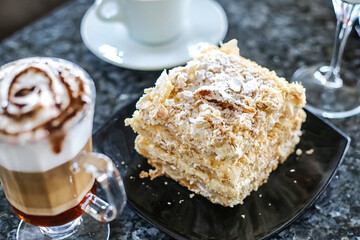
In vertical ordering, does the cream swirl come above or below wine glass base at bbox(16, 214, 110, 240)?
above

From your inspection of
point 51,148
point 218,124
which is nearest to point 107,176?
point 51,148

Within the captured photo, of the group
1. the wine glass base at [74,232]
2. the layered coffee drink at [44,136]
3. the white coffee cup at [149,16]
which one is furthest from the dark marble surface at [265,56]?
the layered coffee drink at [44,136]

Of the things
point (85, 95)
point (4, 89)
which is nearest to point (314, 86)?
point (85, 95)

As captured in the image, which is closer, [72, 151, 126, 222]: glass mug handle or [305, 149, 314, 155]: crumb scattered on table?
[72, 151, 126, 222]: glass mug handle

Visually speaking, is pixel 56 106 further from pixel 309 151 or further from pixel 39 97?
pixel 309 151

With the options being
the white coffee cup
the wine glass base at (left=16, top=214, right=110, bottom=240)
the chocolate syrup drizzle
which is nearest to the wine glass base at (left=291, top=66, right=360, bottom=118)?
the white coffee cup

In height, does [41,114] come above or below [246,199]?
above

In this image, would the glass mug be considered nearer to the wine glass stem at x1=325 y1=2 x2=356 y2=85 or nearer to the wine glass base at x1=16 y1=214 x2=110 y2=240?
the wine glass base at x1=16 y1=214 x2=110 y2=240
